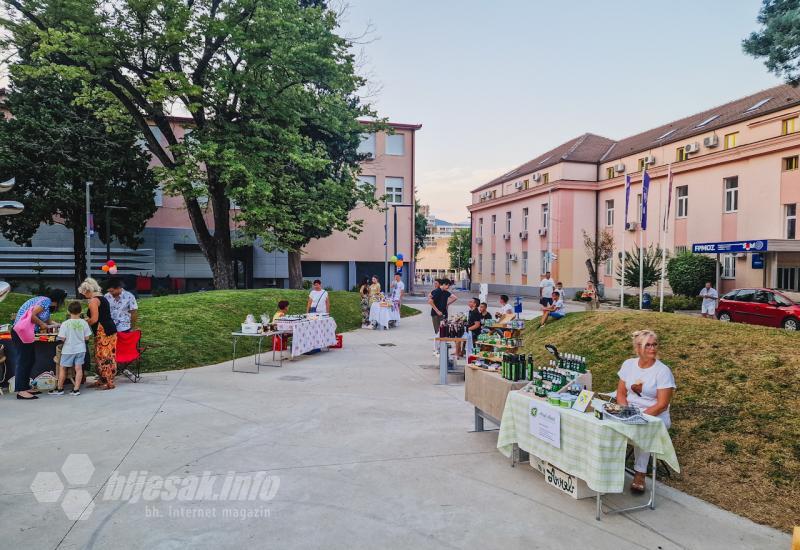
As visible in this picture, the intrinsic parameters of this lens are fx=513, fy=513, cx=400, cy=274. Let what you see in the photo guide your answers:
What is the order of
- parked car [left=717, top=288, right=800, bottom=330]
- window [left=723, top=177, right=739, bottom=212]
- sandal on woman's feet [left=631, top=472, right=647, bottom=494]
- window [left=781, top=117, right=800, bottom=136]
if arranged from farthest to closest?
1. window [left=723, top=177, right=739, bottom=212]
2. window [left=781, top=117, right=800, bottom=136]
3. parked car [left=717, top=288, right=800, bottom=330]
4. sandal on woman's feet [left=631, top=472, right=647, bottom=494]

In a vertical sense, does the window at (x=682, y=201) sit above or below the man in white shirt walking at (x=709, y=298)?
above

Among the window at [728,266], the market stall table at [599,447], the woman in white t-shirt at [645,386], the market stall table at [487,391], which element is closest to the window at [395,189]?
the window at [728,266]

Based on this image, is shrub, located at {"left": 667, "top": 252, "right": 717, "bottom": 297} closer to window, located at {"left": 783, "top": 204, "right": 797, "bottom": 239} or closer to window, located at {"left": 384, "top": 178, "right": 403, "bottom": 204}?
window, located at {"left": 783, "top": 204, "right": 797, "bottom": 239}

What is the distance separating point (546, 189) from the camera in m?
41.8

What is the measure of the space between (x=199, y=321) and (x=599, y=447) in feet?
42.7

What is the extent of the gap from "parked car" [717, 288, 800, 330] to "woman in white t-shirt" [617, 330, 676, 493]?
16514 mm

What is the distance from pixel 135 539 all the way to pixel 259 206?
1525 cm

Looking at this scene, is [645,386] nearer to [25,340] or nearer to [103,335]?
[103,335]

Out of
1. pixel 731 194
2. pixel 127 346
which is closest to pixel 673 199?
pixel 731 194

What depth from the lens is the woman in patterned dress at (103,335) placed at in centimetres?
922

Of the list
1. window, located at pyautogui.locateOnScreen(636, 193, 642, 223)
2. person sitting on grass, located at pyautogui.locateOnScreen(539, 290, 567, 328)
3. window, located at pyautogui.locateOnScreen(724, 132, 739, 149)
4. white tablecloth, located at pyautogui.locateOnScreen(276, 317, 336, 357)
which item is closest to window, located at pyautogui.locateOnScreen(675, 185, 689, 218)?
window, located at pyautogui.locateOnScreen(636, 193, 642, 223)

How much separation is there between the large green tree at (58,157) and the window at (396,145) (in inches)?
701

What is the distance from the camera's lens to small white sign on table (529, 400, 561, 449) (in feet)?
16.3

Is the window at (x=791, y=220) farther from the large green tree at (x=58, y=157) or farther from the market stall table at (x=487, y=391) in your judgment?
the large green tree at (x=58, y=157)
